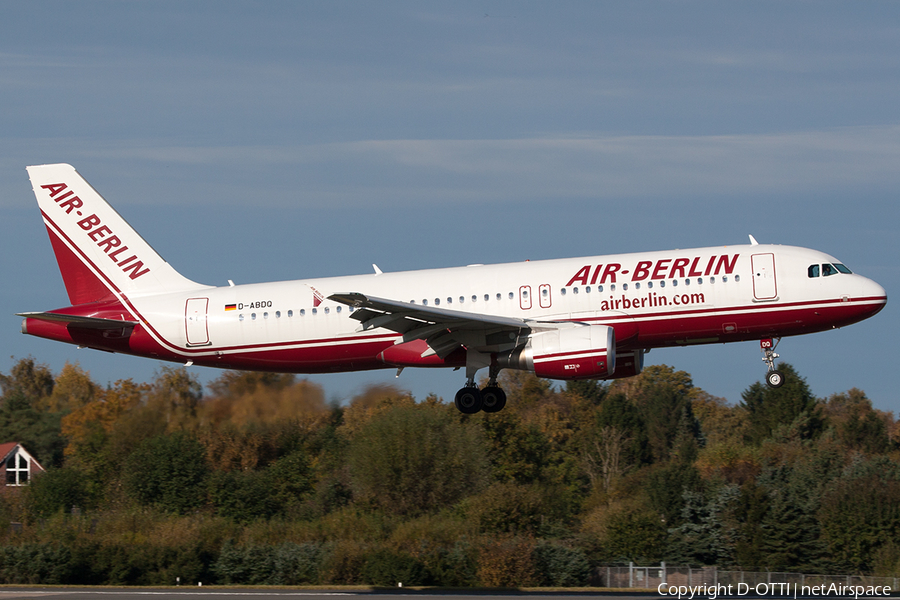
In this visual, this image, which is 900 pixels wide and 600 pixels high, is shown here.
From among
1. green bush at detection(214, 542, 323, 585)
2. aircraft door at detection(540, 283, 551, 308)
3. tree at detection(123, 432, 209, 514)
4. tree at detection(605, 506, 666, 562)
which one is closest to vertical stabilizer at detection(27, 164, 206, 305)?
aircraft door at detection(540, 283, 551, 308)

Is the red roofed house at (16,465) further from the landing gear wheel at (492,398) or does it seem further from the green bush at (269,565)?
the landing gear wheel at (492,398)

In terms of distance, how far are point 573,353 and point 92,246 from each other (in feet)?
61.6

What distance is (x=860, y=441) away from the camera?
110938 mm

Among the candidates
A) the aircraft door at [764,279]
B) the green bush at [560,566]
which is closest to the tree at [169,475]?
the green bush at [560,566]

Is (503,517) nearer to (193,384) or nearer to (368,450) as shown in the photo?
(368,450)

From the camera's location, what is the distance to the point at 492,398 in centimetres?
3744

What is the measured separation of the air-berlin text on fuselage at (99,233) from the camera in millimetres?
40312

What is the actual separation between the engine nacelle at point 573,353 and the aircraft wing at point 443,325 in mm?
558

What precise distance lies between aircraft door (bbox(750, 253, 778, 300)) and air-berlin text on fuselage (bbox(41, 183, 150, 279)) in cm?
2151

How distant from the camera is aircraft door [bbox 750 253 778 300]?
3469 centimetres

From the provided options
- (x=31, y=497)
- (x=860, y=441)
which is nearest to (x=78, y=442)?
(x=31, y=497)

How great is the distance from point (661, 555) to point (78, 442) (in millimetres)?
35846

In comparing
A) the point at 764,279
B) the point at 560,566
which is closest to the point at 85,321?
the point at 764,279

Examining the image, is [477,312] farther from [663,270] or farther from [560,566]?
[560,566]
